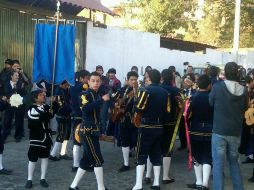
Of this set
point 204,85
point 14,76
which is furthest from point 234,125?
point 14,76

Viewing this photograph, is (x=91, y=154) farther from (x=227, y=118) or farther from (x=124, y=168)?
(x=227, y=118)

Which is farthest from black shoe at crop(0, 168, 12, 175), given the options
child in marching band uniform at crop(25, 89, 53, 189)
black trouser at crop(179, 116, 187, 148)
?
black trouser at crop(179, 116, 187, 148)

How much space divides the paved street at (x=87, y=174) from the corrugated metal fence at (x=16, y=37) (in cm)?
384

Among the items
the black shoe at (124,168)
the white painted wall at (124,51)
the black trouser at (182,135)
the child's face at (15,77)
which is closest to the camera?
the black shoe at (124,168)

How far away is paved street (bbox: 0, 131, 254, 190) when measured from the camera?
7.17m

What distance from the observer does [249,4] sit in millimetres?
29234

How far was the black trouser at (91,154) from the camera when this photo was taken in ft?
21.2

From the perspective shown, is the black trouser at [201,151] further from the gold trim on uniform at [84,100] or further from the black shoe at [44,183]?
the black shoe at [44,183]

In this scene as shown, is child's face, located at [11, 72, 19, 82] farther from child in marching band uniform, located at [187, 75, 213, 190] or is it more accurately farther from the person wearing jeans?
the person wearing jeans

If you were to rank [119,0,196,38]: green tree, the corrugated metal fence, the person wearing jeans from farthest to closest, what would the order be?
[119,0,196,38]: green tree → the corrugated metal fence → the person wearing jeans

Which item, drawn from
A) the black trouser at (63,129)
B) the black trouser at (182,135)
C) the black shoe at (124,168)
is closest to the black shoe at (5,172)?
the black trouser at (63,129)

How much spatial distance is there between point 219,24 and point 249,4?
256cm

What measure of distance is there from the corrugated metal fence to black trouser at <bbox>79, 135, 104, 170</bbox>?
6828mm

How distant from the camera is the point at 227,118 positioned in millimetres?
6109
